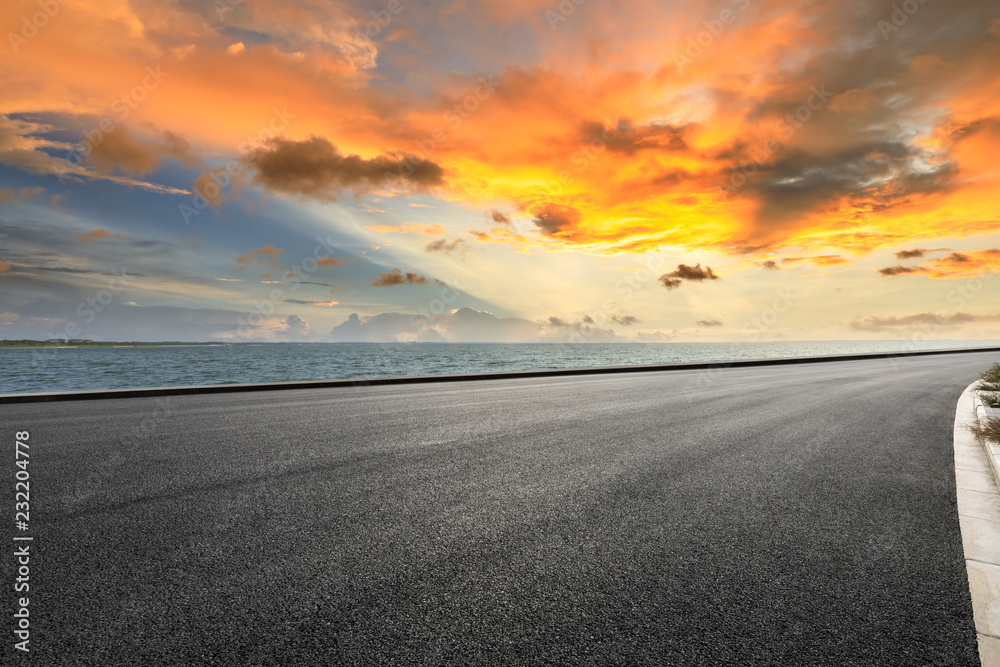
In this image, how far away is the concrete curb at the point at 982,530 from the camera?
2.67m

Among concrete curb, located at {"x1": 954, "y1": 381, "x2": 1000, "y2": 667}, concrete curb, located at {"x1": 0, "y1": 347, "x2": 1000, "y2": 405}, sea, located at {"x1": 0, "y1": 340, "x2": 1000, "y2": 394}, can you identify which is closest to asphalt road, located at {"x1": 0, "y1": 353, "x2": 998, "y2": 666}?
concrete curb, located at {"x1": 954, "y1": 381, "x2": 1000, "y2": 667}

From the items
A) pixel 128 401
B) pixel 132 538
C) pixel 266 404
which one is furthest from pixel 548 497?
pixel 128 401

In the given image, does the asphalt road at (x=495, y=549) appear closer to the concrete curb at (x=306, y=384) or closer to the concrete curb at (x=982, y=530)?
the concrete curb at (x=982, y=530)

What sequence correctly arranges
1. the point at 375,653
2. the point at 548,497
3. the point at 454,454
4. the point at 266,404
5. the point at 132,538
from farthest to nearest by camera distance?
the point at 266,404 < the point at 454,454 < the point at 548,497 < the point at 132,538 < the point at 375,653

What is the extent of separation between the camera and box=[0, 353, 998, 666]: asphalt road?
251cm

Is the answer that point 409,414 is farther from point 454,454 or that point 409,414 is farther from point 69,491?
point 69,491

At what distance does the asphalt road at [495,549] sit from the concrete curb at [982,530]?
0.09 m

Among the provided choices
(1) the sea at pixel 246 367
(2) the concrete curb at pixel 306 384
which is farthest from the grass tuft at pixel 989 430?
(1) the sea at pixel 246 367

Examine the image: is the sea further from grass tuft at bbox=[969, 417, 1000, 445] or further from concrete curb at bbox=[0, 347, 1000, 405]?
grass tuft at bbox=[969, 417, 1000, 445]

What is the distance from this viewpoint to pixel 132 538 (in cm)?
383

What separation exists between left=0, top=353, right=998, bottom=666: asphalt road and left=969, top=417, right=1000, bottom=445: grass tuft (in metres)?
1.12

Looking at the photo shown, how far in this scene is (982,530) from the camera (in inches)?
160

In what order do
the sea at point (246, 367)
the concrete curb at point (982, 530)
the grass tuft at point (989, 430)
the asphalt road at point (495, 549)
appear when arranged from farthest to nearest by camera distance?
the sea at point (246, 367) → the grass tuft at point (989, 430) → the concrete curb at point (982, 530) → the asphalt road at point (495, 549)

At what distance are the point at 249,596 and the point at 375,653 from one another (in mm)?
1048
